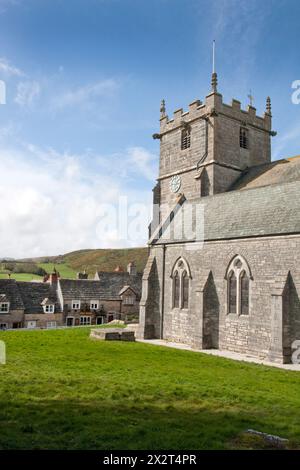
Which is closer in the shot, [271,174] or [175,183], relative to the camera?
[271,174]

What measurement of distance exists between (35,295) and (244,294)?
27232 millimetres

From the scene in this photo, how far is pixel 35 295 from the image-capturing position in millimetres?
41375

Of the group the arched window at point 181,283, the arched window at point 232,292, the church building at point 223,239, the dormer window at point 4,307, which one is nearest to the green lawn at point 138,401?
the church building at point 223,239

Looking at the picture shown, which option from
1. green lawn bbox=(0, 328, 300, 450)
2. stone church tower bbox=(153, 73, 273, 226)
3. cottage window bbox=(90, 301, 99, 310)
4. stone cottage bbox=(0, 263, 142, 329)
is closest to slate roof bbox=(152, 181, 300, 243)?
stone church tower bbox=(153, 73, 273, 226)

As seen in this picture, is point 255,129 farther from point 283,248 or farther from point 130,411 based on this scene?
point 130,411

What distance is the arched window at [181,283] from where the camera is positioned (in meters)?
24.8

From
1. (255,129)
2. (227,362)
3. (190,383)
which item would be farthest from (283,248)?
(255,129)

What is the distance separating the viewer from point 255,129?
33.8 meters

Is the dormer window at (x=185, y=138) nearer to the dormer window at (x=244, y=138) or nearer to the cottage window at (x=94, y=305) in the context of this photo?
the dormer window at (x=244, y=138)

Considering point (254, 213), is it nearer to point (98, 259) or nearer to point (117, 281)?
point (117, 281)

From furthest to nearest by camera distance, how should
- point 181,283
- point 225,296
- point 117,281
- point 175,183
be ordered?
point 117,281 < point 175,183 < point 181,283 < point 225,296

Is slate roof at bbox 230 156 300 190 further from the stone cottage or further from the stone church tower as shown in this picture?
the stone cottage

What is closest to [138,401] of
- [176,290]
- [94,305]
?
[176,290]
